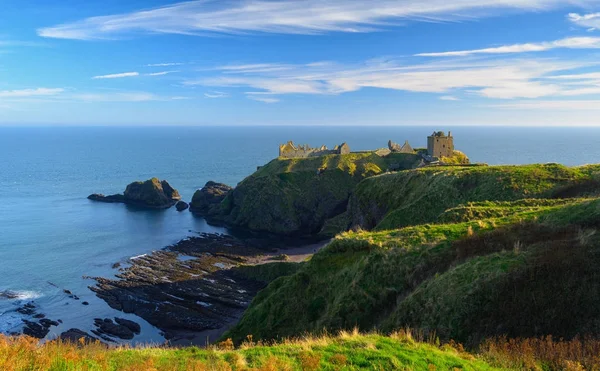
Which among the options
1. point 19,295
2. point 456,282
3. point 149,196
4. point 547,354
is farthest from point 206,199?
point 547,354

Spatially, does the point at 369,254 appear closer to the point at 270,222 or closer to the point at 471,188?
the point at 471,188

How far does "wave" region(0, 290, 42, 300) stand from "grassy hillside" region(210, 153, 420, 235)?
5198cm

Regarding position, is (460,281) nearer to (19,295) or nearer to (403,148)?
(19,295)

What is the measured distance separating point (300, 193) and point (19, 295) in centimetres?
6715

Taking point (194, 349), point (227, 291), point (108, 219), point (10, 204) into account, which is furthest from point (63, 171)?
point (194, 349)

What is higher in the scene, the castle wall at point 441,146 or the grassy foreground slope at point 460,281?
the castle wall at point 441,146

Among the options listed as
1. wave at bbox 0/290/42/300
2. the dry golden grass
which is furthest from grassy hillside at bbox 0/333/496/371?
wave at bbox 0/290/42/300

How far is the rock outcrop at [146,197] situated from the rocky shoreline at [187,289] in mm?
43932

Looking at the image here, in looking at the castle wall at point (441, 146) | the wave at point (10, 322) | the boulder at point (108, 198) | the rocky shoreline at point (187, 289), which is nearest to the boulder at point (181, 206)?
the boulder at point (108, 198)

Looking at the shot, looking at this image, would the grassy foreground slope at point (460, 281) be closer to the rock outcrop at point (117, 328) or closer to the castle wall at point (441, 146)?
the rock outcrop at point (117, 328)

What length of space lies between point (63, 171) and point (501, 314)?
210641 millimetres

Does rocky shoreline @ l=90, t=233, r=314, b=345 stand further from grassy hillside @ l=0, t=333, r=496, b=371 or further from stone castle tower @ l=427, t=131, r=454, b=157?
stone castle tower @ l=427, t=131, r=454, b=157

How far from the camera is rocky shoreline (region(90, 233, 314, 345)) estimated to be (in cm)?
4891

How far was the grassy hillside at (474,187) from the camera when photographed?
3953 centimetres
